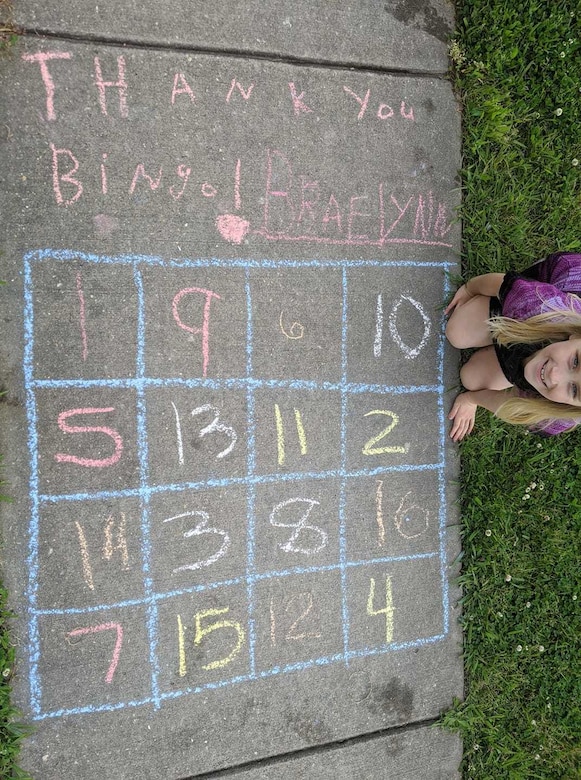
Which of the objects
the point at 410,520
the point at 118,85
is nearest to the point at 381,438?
the point at 410,520

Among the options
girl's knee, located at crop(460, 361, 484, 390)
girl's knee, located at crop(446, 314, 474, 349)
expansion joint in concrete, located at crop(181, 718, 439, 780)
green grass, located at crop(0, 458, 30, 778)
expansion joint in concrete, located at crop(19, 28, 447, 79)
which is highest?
expansion joint in concrete, located at crop(19, 28, 447, 79)

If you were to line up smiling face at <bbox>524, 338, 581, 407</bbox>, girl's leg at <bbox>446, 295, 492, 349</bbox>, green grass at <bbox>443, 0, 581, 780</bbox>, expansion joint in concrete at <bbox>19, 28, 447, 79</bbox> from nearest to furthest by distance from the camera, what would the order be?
1. smiling face at <bbox>524, 338, 581, 407</bbox>
2. expansion joint in concrete at <bbox>19, 28, 447, 79</bbox>
3. girl's leg at <bbox>446, 295, 492, 349</bbox>
4. green grass at <bbox>443, 0, 581, 780</bbox>

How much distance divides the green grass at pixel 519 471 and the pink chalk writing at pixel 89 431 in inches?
66.7

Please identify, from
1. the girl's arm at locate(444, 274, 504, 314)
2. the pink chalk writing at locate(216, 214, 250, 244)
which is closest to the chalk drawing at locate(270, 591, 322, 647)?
the girl's arm at locate(444, 274, 504, 314)

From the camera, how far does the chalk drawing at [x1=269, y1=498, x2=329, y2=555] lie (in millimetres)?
2676

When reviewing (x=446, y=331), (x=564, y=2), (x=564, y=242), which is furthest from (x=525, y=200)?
(x=564, y=2)

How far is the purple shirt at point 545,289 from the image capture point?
7.55 feet

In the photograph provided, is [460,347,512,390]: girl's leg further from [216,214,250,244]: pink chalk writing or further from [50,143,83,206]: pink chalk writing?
[50,143,83,206]: pink chalk writing

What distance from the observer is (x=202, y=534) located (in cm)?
259

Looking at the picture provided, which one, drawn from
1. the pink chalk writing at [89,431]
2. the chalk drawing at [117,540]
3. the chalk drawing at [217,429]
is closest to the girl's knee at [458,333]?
the chalk drawing at [217,429]

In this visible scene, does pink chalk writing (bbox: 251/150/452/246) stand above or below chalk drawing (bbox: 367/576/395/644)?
above

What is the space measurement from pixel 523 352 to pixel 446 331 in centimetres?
52

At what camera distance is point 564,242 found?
3.07 meters

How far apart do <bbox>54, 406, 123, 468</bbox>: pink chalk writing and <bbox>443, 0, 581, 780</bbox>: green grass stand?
169cm
